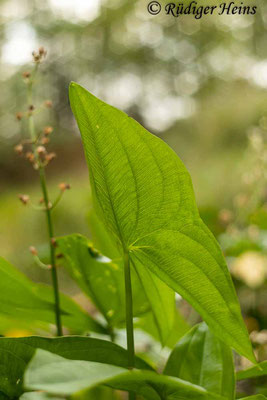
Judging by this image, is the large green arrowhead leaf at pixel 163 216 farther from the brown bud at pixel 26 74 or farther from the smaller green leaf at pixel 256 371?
the brown bud at pixel 26 74

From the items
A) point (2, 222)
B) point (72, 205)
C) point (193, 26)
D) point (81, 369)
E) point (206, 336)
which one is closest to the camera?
point (81, 369)

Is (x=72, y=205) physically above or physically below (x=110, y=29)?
below

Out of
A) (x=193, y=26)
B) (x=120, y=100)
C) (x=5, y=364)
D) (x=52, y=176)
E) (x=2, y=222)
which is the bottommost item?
(x=5, y=364)

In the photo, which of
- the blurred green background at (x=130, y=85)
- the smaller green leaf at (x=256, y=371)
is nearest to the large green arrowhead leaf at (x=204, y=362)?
the smaller green leaf at (x=256, y=371)

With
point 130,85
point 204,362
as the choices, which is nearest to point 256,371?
point 204,362

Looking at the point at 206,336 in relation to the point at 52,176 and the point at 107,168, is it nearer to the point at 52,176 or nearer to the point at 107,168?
the point at 107,168

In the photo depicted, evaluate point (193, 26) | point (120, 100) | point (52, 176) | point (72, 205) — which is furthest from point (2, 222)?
point (193, 26)

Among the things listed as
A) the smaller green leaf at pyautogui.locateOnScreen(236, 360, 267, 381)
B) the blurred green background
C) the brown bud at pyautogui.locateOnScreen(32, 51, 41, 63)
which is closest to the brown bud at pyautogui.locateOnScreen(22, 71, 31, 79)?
the brown bud at pyautogui.locateOnScreen(32, 51, 41, 63)

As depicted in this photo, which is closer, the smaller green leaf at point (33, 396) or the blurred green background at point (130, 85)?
the smaller green leaf at point (33, 396)
